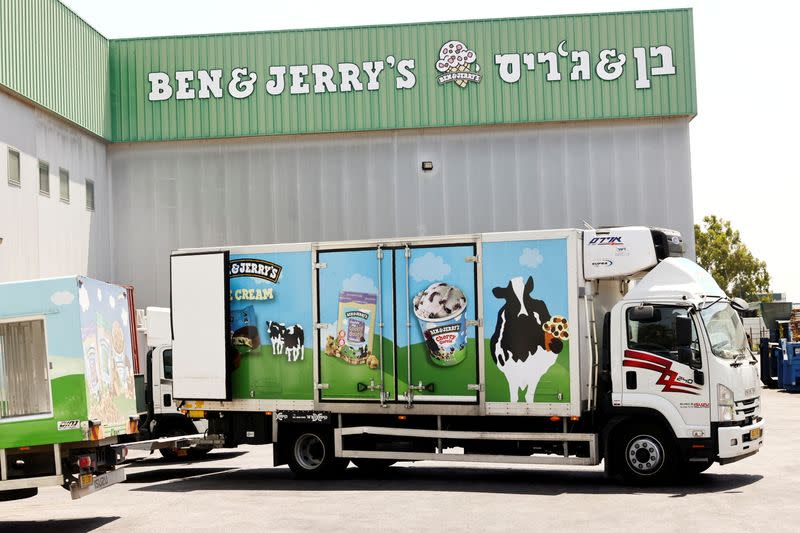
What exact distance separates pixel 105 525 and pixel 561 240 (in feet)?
22.7

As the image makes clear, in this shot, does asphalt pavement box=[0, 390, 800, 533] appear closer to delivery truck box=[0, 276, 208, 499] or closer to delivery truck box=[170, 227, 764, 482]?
delivery truck box=[170, 227, 764, 482]

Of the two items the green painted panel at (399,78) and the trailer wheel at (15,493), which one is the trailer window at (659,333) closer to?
the trailer wheel at (15,493)

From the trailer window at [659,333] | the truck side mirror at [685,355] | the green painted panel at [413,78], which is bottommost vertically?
the truck side mirror at [685,355]

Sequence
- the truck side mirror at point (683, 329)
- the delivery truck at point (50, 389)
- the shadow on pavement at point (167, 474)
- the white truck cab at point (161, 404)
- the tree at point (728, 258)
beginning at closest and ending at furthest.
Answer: the delivery truck at point (50, 389) < the truck side mirror at point (683, 329) < the shadow on pavement at point (167, 474) < the white truck cab at point (161, 404) < the tree at point (728, 258)

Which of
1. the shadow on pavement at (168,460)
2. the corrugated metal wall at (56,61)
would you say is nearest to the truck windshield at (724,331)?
the shadow on pavement at (168,460)

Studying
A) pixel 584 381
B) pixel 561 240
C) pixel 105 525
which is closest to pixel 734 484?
pixel 584 381

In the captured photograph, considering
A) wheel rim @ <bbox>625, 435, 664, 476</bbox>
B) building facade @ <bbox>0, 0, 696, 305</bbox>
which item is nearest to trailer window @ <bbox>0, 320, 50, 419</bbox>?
wheel rim @ <bbox>625, 435, 664, 476</bbox>

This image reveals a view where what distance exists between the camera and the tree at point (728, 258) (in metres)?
85.5

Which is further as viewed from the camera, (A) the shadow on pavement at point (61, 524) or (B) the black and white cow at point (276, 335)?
(B) the black and white cow at point (276, 335)

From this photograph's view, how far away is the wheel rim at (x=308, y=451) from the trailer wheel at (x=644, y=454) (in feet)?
14.7

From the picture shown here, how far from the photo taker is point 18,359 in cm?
1224

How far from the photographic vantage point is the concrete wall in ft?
84.3

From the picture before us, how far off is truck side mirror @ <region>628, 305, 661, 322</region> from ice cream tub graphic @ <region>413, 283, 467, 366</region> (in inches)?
91.5

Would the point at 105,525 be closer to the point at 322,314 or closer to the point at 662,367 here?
the point at 322,314
